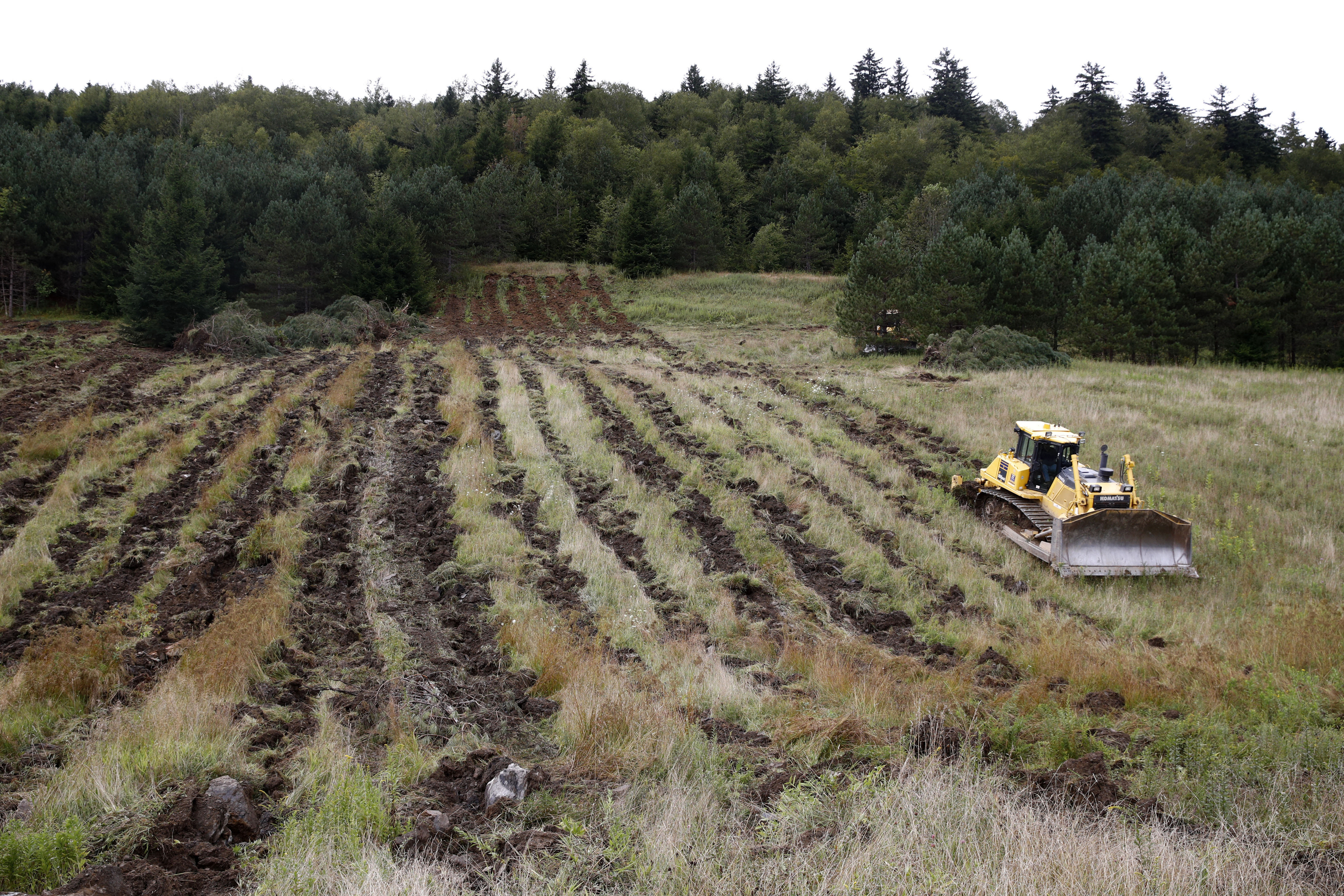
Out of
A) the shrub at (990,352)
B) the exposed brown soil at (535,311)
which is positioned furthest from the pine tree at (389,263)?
the shrub at (990,352)

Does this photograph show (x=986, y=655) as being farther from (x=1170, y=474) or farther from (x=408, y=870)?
(x=1170, y=474)

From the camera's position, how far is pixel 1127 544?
1137 centimetres

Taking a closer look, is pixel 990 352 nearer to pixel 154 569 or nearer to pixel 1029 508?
pixel 1029 508

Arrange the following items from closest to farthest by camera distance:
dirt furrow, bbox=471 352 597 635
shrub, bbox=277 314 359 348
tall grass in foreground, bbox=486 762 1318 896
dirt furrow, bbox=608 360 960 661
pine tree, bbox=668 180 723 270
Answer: tall grass in foreground, bbox=486 762 1318 896 < dirt furrow, bbox=471 352 597 635 < dirt furrow, bbox=608 360 960 661 < shrub, bbox=277 314 359 348 < pine tree, bbox=668 180 723 270


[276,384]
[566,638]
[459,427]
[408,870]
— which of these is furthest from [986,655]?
[276,384]

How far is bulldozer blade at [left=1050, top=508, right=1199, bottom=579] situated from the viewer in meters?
11.3

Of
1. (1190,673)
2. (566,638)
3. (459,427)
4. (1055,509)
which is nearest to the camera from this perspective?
(1190,673)

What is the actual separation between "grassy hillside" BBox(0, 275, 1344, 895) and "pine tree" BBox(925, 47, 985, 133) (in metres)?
95.8

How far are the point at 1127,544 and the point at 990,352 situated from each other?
18027 millimetres

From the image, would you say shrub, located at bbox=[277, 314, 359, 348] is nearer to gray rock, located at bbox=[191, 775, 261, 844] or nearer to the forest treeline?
the forest treeline

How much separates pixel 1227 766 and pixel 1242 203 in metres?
51.3

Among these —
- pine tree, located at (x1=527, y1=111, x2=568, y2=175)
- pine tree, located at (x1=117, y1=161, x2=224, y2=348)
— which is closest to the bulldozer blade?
pine tree, located at (x1=117, y1=161, x2=224, y2=348)

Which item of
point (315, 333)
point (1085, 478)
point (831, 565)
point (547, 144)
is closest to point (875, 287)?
point (1085, 478)

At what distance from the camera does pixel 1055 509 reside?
12266mm
